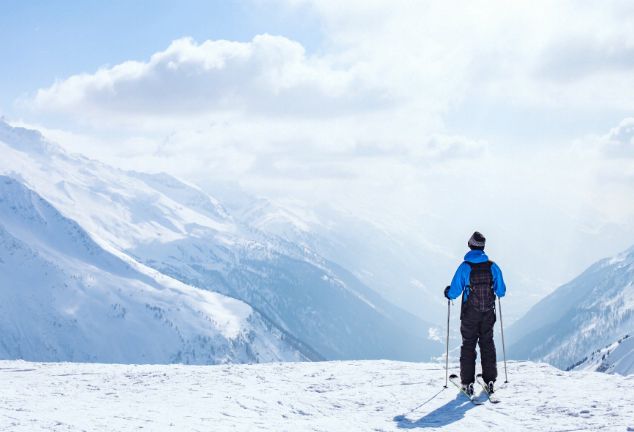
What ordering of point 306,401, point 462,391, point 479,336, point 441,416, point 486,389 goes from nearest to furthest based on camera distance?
point 441,416
point 306,401
point 486,389
point 462,391
point 479,336

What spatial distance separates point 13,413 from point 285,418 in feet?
20.7

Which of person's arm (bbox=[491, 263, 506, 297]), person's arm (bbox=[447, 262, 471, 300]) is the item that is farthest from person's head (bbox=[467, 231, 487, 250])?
person's arm (bbox=[491, 263, 506, 297])

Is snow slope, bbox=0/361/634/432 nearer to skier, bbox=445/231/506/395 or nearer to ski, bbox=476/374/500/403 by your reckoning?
ski, bbox=476/374/500/403

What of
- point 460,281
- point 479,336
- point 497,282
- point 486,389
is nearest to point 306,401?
point 486,389

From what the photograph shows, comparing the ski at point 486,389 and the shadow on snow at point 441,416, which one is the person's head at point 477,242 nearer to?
the ski at point 486,389

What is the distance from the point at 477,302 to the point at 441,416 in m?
3.63

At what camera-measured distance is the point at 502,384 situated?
1705 cm

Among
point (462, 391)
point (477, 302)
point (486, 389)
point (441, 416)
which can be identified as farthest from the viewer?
point (462, 391)

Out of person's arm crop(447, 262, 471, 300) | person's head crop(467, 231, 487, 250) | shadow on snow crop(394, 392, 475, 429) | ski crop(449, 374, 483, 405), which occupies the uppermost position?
person's head crop(467, 231, 487, 250)

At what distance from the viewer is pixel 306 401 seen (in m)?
15.4

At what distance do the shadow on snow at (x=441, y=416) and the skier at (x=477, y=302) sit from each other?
3.75 ft

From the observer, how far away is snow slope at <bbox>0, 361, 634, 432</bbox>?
500 inches

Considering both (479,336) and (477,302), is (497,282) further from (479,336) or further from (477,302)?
(479,336)

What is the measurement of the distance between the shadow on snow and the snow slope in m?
0.02
